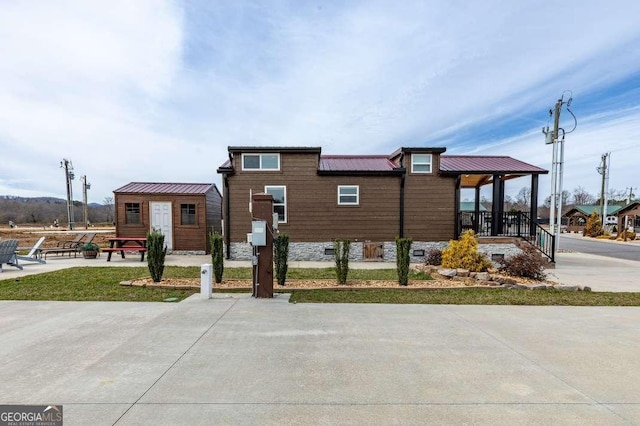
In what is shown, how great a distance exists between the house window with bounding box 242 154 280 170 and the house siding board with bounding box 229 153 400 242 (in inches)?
8.2

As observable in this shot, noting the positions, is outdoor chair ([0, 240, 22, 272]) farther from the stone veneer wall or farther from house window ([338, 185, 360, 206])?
house window ([338, 185, 360, 206])

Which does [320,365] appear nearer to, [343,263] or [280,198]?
[343,263]

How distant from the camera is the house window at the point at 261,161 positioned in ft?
39.9

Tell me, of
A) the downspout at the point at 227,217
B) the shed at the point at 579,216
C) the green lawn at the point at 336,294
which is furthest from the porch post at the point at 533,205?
the shed at the point at 579,216

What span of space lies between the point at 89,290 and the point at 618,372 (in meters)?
8.80

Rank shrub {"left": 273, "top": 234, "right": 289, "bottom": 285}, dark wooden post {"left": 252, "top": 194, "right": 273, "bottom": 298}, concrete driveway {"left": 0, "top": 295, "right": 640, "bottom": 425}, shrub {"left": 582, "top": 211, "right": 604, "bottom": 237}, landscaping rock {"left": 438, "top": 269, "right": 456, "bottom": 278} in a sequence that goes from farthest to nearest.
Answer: shrub {"left": 582, "top": 211, "right": 604, "bottom": 237} < landscaping rock {"left": 438, "top": 269, "right": 456, "bottom": 278} < shrub {"left": 273, "top": 234, "right": 289, "bottom": 285} < dark wooden post {"left": 252, "top": 194, "right": 273, "bottom": 298} < concrete driveway {"left": 0, "top": 295, "right": 640, "bottom": 425}

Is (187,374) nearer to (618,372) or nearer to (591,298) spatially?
(618,372)

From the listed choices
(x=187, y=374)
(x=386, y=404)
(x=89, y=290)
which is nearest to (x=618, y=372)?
(x=386, y=404)

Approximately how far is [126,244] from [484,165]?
15.9 m

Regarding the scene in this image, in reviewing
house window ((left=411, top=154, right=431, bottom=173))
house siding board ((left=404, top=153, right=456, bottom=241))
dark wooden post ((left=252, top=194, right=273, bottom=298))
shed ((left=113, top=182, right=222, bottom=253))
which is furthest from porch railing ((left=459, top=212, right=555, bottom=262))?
shed ((left=113, top=182, right=222, bottom=253))

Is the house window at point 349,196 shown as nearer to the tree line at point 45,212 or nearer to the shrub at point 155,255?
the shrub at point 155,255

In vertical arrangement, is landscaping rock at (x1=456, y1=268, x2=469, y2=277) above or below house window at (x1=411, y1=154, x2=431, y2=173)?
below

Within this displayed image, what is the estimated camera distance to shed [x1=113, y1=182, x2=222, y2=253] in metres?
13.8

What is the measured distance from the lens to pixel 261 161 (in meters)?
12.2
